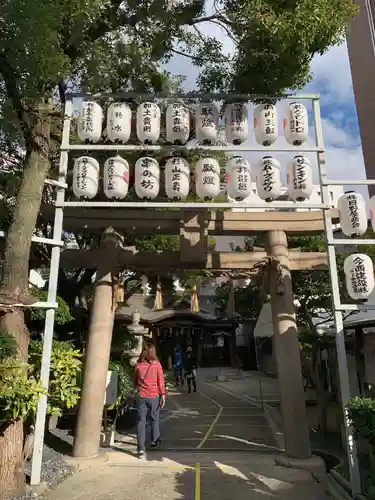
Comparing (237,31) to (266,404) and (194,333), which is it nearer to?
(266,404)

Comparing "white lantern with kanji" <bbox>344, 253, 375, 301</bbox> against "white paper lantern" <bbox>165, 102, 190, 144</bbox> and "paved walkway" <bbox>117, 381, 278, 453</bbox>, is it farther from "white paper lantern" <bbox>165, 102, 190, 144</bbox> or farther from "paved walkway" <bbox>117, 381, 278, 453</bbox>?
"paved walkway" <bbox>117, 381, 278, 453</bbox>

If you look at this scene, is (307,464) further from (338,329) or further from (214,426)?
(214,426)

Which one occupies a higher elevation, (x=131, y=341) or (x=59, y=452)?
(x=131, y=341)

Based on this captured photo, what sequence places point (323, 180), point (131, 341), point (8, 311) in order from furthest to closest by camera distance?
point (131, 341) → point (323, 180) → point (8, 311)

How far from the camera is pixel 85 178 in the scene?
6.63m

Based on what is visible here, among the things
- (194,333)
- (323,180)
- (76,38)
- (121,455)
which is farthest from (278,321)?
(194,333)

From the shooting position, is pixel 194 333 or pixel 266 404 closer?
pixel 266 404

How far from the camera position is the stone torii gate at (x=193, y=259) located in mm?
6848

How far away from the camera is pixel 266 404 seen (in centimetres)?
1407

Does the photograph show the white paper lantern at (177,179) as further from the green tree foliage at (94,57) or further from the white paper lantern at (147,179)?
the green tree foliage at (94,57)

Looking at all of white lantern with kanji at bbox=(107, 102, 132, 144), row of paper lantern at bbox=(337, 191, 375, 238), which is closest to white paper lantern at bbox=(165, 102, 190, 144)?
white lantern with kanji at bbox=(107, 102, 132, 144)

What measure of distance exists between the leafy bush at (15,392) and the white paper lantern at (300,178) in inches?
186

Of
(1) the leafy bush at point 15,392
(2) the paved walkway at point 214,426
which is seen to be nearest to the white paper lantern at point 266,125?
(1) the leafy bush at point 15,392

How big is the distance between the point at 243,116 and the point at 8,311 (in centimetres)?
483
